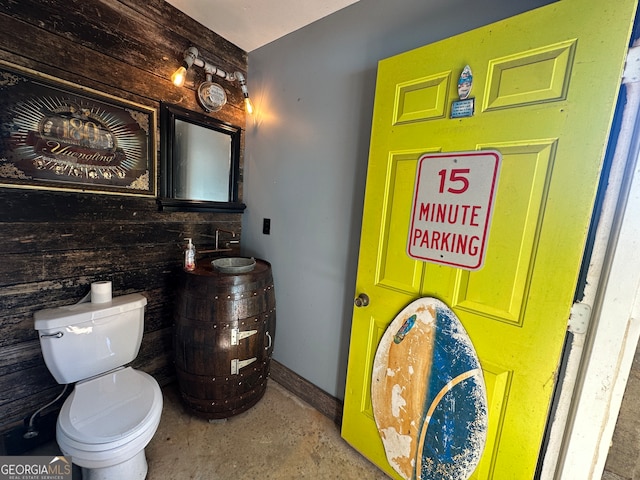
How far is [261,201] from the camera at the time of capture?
72.3 inches

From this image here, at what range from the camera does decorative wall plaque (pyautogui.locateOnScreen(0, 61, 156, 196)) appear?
1073mm

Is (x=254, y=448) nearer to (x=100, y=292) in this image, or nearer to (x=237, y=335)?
(x=237, y=335)

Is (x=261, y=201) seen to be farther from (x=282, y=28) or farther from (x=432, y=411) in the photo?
(x=432, y=411)

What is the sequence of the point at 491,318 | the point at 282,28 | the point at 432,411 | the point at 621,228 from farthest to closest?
the point at 282,28 → the point at 432,411 → the point at 491,318 → the point at 621,228

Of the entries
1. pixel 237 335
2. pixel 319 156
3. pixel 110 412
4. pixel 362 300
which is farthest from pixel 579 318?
pixel 110 412

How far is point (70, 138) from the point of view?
47.7 inches

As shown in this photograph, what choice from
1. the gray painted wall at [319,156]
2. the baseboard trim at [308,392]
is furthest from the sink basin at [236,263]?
the baseboard trim at [308,392]

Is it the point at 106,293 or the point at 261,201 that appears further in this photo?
the point at 261,201

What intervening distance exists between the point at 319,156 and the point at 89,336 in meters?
1.44

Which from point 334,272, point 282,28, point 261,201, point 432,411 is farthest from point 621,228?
point 282,28

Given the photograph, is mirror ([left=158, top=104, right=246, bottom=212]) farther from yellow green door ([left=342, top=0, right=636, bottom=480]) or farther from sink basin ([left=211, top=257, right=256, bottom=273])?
yellow green door ([left=342, top=0, right=636, bottom=480])

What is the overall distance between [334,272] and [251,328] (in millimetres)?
561

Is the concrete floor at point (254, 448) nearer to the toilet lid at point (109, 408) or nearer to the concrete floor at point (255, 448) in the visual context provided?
the concrete floor at point (255, 448)

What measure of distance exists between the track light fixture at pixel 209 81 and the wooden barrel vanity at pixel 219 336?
1050 millimetres
